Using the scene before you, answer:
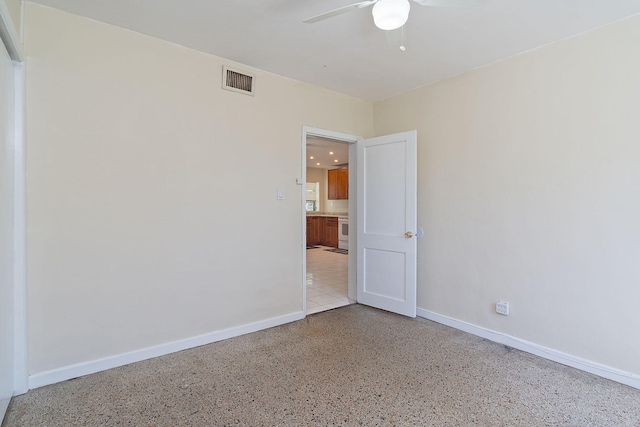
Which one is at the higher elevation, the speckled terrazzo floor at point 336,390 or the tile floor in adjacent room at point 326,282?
the speckled terrazzo floor at point 336,390

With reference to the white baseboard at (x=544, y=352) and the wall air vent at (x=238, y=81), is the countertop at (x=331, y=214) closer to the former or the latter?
the white baseboard at (x=544, y=352)

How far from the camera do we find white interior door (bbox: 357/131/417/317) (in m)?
3.22

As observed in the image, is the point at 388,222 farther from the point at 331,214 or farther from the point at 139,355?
the point at 331,214

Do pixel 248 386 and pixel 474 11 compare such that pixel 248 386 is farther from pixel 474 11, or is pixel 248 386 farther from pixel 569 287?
pixel 474 11

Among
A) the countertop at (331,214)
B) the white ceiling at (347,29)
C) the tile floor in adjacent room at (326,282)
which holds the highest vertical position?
the white ceiling at (347,29)

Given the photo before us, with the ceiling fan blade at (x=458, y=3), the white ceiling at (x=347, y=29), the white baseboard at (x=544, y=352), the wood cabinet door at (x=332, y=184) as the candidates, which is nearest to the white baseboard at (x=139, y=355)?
the white baseboard at (x=544, y=352)

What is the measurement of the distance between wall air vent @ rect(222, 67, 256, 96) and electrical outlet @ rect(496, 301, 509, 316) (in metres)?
2.96

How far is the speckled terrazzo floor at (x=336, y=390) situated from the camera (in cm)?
174

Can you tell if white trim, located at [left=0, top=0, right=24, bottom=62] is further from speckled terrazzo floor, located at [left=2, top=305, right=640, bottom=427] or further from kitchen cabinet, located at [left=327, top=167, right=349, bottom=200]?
kitchen cabinet, located at [left=327, top=167, right=349, bottom=200]

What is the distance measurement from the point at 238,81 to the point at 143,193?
1.30 meters

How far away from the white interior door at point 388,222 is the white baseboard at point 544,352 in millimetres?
393

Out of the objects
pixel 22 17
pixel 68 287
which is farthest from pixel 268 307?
pixel 22 17

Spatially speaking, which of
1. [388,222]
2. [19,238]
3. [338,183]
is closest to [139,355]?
[19,238]

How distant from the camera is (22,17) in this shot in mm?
1962
